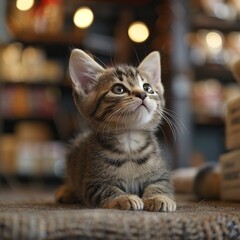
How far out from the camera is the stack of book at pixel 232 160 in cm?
134

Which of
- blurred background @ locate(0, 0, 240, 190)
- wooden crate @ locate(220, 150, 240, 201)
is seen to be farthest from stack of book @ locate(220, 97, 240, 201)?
blurred background @ locate(0, 0, 240, 190)

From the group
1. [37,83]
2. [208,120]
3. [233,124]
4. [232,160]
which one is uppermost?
[37,83]

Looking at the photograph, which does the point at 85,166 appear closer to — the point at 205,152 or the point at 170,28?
the point at 170,28

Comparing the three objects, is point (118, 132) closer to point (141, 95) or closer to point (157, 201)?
point (141, 95)

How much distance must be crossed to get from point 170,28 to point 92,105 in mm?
2087

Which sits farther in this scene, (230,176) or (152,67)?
(230,176)

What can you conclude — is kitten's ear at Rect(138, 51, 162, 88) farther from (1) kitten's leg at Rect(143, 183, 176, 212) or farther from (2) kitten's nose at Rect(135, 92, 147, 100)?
(1) kitten's leg at Rect(143, 183, 176, 212)

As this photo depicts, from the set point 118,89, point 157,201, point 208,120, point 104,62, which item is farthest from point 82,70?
point 208,120

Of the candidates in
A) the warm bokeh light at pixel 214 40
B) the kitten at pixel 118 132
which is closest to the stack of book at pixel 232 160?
the kitten at pixel 118 132

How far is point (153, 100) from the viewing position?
1139mm

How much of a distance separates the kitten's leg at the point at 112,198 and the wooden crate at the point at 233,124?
1.56 feet

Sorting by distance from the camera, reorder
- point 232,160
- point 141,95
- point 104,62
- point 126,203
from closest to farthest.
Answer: point 126,203, point 141,95, point 232,160, point 104,62

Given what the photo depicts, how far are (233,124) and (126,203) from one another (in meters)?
0.57

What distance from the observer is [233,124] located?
54.7 inches
